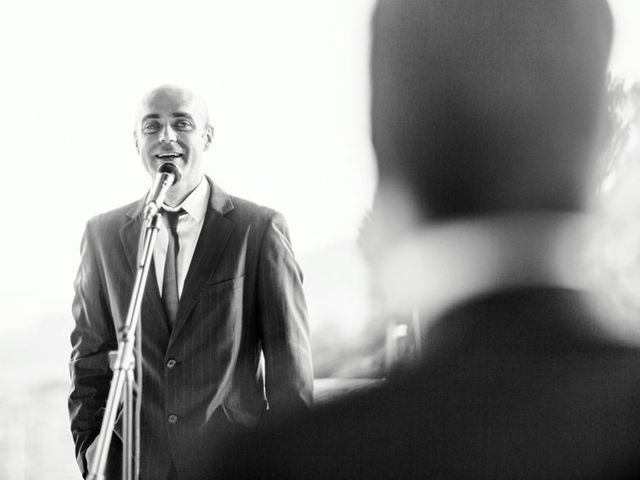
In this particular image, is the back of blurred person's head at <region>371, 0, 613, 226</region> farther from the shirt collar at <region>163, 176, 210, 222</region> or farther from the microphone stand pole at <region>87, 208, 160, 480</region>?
the shirt collar at <region>163, 176, 210, 222</region>

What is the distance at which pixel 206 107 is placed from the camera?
7.10ft

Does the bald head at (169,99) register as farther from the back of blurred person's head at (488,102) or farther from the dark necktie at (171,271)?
the back of blurred person's head at (488,102)

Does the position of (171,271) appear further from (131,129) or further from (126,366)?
(126,366)

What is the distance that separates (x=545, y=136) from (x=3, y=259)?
7.08 ft

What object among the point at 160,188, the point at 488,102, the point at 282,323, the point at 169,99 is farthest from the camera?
the point at 169,99

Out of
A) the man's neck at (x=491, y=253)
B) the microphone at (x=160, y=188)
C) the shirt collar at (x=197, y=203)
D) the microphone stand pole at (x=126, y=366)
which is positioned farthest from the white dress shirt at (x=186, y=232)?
the man's neck at (x=491, y=253)

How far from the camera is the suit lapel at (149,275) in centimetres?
204

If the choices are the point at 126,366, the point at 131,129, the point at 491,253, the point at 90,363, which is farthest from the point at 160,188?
the point at 491,253

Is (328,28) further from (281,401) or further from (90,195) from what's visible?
(281,401)

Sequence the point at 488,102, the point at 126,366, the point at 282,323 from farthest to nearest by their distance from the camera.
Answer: the point at 282,323 → the point at 126,366 → the point at 488,102

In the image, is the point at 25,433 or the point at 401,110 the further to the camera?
the point at 25,433

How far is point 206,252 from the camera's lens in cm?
206

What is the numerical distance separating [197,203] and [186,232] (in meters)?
0.08

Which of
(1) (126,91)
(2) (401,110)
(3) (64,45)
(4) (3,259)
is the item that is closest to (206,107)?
(1) (126,91)
